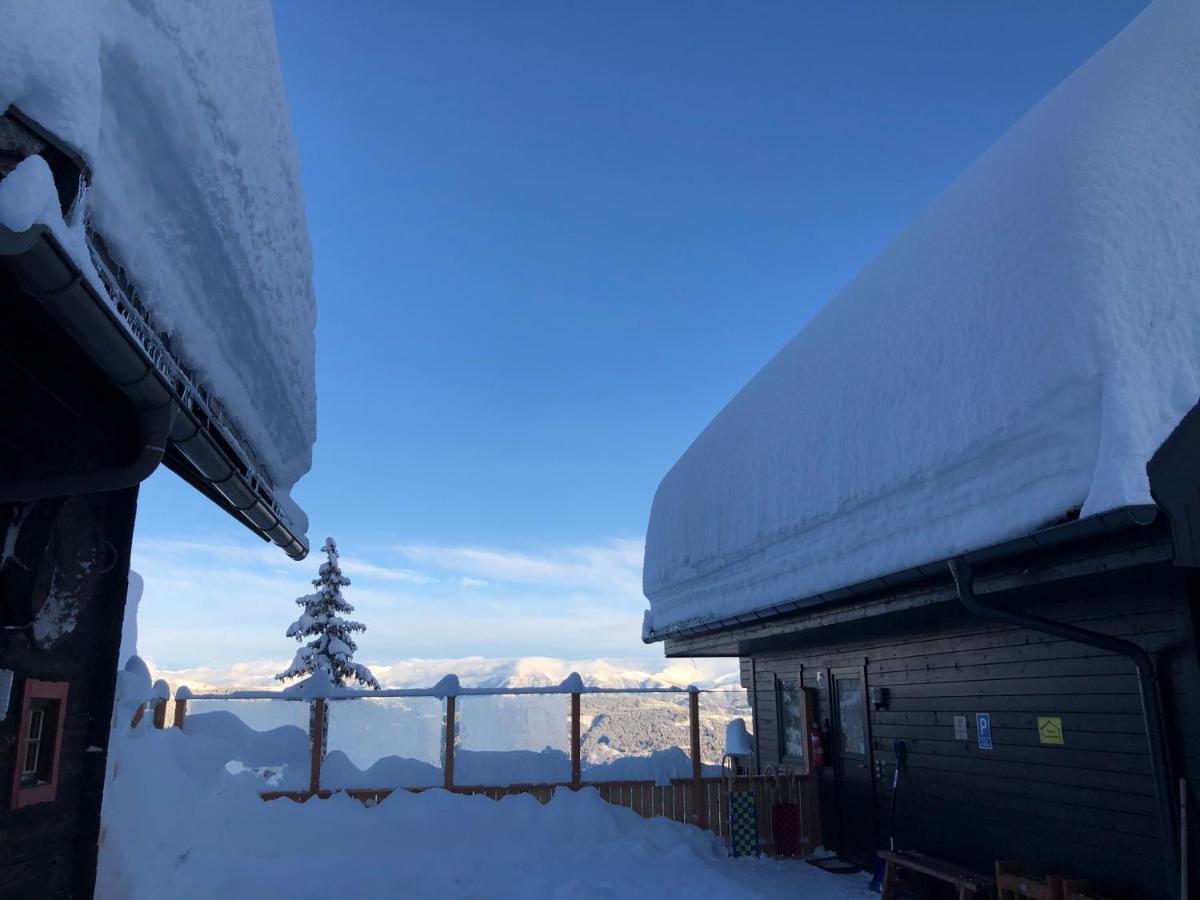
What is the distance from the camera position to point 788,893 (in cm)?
911

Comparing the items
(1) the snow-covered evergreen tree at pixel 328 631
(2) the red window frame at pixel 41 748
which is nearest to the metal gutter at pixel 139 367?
(2) the red window frame at pixel 41 748

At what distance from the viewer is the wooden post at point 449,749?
1198 cm

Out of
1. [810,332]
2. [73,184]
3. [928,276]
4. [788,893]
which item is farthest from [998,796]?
[73,184]

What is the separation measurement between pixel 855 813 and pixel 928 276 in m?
6.54

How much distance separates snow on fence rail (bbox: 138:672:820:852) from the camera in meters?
11.5

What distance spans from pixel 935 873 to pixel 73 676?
722 centimetres

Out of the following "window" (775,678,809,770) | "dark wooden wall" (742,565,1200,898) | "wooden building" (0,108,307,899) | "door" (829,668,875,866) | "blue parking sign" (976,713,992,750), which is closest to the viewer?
"wooden building" (0,108,307,899)

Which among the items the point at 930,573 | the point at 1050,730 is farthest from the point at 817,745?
the point at 930,573

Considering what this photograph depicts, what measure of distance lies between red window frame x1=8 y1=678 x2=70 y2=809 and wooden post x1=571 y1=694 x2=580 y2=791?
8186 millimetres

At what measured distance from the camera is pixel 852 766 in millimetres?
10820

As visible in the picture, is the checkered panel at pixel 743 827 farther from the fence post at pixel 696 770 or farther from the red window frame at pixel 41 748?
the red window frame at pixel 41 748

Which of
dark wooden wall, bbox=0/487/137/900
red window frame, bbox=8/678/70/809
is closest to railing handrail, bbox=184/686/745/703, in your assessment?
dark wooden wall, bbox=0/487/137/900

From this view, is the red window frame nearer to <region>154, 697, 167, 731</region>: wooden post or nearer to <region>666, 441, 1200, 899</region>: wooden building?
<region>666, 441, 1200, 899</region>: wooden building

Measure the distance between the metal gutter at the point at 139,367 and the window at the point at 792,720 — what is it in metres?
8.29
